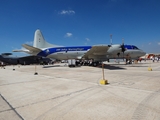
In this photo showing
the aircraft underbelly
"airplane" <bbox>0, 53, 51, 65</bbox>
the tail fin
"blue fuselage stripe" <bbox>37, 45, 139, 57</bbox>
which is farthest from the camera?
"airplane" <bbox>0, 53, 51, 65</bbox>

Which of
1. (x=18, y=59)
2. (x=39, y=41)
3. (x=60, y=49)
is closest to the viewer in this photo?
(x=60, y=49)

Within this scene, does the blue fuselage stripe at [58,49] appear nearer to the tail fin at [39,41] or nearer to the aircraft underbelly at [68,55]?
the aircraft underbelly at [68,55]

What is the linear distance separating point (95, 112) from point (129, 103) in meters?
1.54

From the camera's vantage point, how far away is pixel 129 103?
4.84 metres

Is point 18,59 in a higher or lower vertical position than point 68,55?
higher

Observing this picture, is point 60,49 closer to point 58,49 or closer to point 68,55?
point 58,49

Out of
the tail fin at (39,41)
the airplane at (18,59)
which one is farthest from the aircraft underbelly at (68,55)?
the airplane at (18,59)

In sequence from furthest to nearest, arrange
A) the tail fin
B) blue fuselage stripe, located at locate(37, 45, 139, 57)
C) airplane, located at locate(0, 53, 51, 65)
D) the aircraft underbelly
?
1. airplane, located at locate(0, 53, 51, 65)
2. the tail fin
3. the aircraft underbelly
4. blue fuselage stripe, located at locate(37, 45, 139, 57)

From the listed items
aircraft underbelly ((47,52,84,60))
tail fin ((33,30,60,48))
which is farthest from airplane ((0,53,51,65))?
aircraft underbelly ((47,52,84,60))

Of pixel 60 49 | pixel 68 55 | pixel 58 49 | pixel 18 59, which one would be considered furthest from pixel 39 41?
pixel 18 59

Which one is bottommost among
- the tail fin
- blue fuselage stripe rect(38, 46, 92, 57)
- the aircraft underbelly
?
the aircraft underbelly

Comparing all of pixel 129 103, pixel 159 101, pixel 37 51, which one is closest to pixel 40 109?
pixel 129 103

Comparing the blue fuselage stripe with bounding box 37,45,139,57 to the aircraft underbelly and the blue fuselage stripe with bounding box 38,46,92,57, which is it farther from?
the aircraft underbelly

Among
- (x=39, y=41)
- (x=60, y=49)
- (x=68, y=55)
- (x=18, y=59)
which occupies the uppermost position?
(x=39, y=41)
